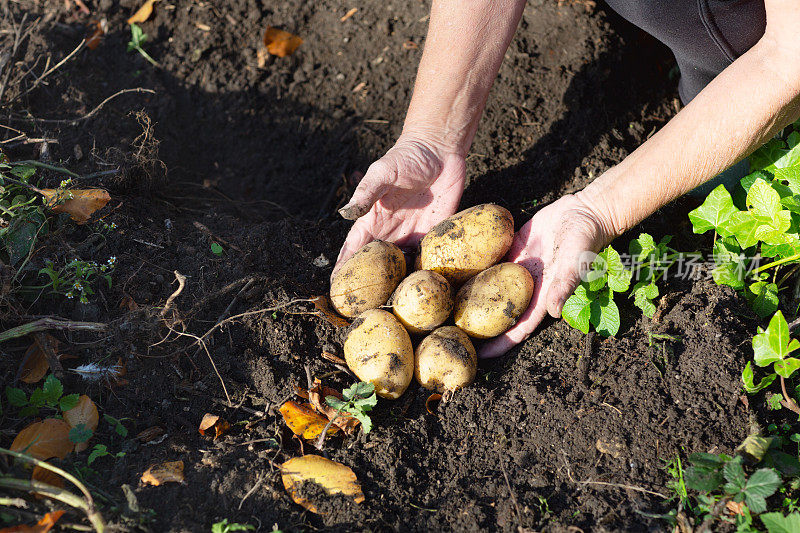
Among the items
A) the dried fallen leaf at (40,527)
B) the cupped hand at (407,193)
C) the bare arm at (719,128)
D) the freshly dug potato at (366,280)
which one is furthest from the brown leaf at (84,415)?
the bare arm at (719,128)

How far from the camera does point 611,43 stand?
11.4 feet

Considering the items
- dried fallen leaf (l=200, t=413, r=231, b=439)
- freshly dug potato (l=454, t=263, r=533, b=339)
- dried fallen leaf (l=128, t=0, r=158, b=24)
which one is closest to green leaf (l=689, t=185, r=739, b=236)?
freshly dug potato (l=454, t=263, r=533, b=339)

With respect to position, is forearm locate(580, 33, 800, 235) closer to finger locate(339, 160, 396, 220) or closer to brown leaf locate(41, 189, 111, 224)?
finger locate(339, 160, 396, 220)

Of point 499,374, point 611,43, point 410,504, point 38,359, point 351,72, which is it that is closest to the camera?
point 410,504

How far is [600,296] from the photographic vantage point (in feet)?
7.86

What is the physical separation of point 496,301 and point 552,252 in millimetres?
373

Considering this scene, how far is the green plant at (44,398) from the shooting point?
6.85ft

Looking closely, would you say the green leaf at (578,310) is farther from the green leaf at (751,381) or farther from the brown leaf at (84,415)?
the brown leaf at (84,415)

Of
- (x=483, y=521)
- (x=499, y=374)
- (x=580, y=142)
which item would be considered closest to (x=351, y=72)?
(x=580, y=142)

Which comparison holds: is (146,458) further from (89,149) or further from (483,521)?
(89,149)

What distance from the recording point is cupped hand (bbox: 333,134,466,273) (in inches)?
104

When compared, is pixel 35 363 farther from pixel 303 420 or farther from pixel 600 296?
pixel 600 296

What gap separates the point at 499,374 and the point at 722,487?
2.96 ft

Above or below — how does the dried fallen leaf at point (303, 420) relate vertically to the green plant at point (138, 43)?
below
